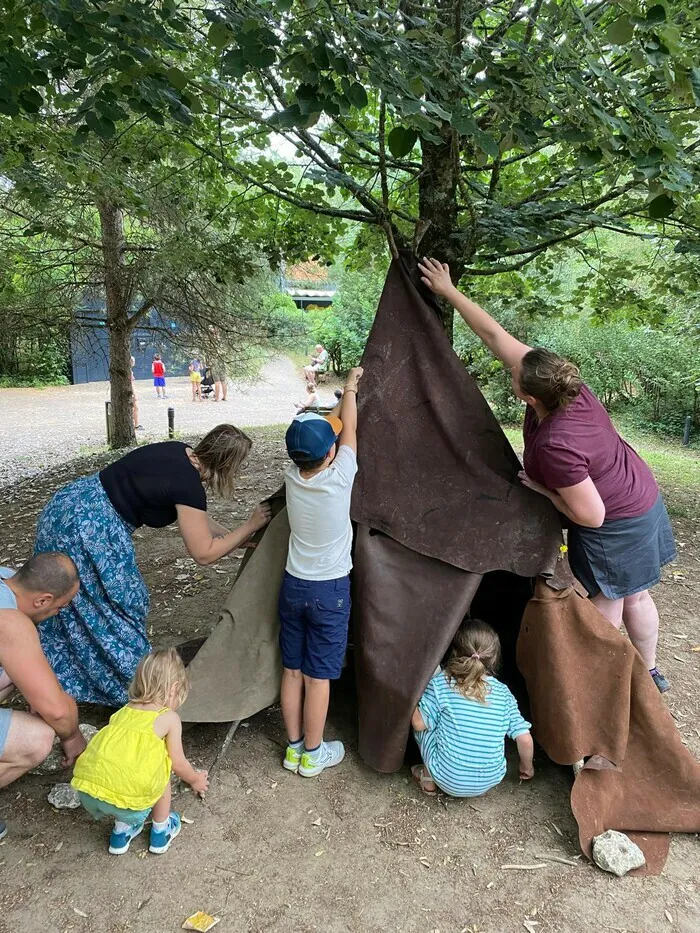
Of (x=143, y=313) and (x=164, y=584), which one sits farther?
(x=143, y=313)

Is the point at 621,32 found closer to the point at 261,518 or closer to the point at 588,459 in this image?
the point at 588,459

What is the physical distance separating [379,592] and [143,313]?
8812mm

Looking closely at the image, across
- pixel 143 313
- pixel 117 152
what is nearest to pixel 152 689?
pixel 117 152

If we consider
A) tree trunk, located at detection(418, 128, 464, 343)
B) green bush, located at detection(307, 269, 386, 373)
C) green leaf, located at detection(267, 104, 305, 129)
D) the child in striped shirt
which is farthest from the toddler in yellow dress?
green bush, located at detection(307, 269, 386, 373)

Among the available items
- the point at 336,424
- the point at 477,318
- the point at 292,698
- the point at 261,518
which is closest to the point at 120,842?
the point at 292,698

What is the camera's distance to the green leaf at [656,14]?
7.98ft

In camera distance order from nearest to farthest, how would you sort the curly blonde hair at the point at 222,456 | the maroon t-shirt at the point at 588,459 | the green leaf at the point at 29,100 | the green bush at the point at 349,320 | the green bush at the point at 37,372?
the maroon t-shirt at the point at 588,459 → the curly blonde hair at the point at 222,456 → the green leaf at the point at 29,100 → the green bush at the point at 349,320 → the green bush at the point at 37,372

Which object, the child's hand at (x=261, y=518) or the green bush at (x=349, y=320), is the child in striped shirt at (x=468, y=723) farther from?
the green bush at (x=349, y=320)

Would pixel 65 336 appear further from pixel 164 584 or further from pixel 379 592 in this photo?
pixel 379 592

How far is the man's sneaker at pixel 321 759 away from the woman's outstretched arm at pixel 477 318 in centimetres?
199

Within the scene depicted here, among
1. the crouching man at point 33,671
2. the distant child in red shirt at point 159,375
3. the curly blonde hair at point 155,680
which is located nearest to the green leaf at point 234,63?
the crouching man at point 33,671

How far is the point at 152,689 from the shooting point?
248 centimetres

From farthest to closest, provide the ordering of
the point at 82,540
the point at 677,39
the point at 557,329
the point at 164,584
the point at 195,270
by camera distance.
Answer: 1. the point at 557,329
2. the point at 195,270
3. the point at 164,584
4. the point at 82,540
5. the point at 677,39

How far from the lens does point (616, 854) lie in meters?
2.51
